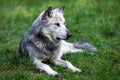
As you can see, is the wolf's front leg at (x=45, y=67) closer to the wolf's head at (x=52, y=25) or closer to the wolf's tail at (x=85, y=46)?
the wolf's head at (x=52, y=25)

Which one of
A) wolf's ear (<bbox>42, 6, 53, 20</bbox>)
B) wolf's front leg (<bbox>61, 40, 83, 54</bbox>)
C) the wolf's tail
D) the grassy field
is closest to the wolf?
wolf's ear (<bbox>42, 6, 53, 20</bbox>)

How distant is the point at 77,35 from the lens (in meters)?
10.9

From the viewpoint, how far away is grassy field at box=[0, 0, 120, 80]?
795cm

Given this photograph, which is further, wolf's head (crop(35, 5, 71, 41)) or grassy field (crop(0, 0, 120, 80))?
wolf's head (crop(35, 5, 71, 41))

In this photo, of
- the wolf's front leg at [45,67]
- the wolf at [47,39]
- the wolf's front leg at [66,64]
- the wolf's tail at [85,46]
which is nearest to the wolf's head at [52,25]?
the wolf at [47,39]

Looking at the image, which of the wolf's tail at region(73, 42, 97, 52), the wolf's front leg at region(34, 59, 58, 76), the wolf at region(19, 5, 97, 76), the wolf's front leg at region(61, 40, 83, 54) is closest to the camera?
the wolf's front leg at region(34, 59, 58, 76)

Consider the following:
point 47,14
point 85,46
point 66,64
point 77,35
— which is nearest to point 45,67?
point 66,64

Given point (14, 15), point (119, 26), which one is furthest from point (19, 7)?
point (119, 26)

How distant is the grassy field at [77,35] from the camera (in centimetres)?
795

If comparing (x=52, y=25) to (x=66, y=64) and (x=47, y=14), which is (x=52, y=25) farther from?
(x=66, y=64)

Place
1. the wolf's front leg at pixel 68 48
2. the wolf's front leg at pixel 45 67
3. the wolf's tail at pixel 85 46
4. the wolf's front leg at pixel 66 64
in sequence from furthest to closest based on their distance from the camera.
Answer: the wolf's tail at pixel 85 46, the wolf's front leg at pixel 68 48, the wolf's front leg at pixel 66 64, the wolf's front leg at pixel 45 67

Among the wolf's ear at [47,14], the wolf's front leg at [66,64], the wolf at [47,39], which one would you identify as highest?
the wolf's ear at [47,14]

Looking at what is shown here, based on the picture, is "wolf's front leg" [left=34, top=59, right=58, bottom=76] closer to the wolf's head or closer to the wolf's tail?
the wolf's head

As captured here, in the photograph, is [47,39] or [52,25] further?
[47,39]
